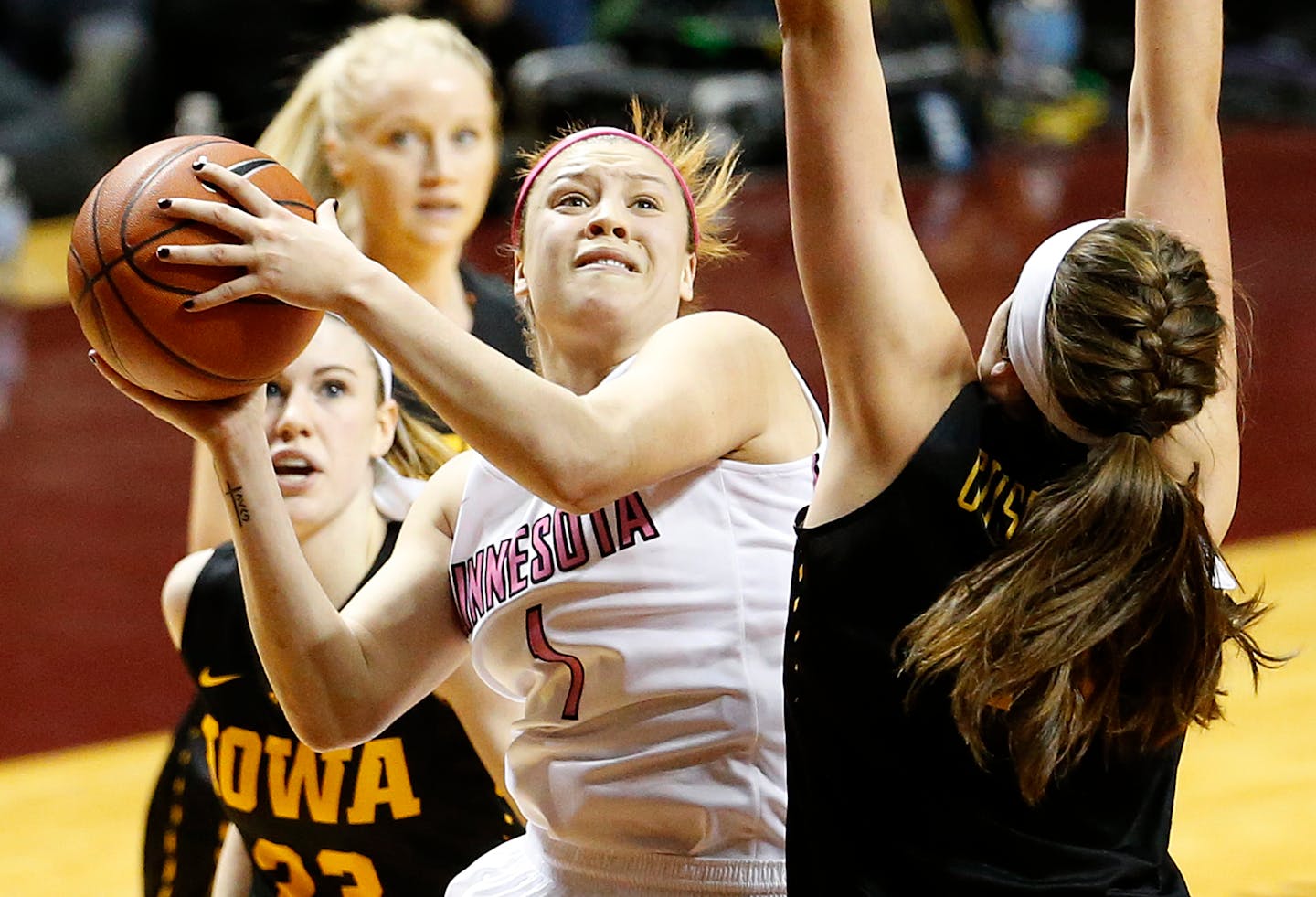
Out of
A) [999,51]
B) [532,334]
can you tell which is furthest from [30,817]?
[999,51]

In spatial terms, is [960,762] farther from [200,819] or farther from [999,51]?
[999,51]

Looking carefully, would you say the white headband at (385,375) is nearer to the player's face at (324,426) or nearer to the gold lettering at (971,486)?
the player's face at (324,426)

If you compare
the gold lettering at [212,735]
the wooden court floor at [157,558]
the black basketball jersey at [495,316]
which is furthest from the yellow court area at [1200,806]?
the black basketball jersey at [495,316]

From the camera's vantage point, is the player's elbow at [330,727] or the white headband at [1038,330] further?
the player's elbow at [330,727]

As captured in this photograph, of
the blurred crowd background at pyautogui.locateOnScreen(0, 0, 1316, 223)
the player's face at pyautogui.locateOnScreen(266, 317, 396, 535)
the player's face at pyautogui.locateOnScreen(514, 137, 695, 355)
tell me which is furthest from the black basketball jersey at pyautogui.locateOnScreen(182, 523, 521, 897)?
the blurred crowd background at pyautogui.locateOnScreen(0, 0, 1316, 223)

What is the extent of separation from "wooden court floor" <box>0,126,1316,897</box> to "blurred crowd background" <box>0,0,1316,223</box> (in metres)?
0.73

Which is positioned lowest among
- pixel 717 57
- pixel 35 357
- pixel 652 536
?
pixel 652 536

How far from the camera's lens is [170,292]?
1932 millimetres

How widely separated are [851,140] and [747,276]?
7040 millimetres

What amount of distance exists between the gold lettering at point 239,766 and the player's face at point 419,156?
1066 millimetres

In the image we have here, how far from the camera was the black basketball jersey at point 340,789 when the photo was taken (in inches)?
109

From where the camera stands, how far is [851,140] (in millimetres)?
1834

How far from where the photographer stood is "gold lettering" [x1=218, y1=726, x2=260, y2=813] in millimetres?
2814

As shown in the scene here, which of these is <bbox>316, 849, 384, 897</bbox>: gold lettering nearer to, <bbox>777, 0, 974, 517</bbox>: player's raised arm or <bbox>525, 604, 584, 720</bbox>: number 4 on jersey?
<bbox>525, 604, 584, 720</bbox>: number 4 on jersey
